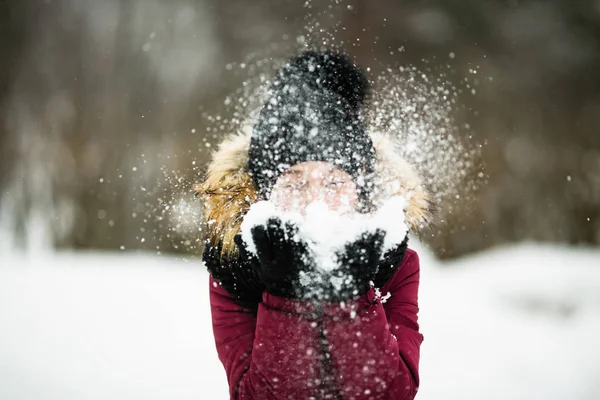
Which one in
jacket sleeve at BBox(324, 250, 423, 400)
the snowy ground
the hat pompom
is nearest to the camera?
jacket sleeve at BBox(324, 250, 423, 400)

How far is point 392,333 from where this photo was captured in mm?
691

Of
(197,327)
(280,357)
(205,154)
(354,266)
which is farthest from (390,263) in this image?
(197,327)

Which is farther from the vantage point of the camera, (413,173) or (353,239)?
(413,173)

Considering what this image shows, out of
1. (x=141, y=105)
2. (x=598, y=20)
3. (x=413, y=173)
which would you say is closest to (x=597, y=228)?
(x=598, y=20)

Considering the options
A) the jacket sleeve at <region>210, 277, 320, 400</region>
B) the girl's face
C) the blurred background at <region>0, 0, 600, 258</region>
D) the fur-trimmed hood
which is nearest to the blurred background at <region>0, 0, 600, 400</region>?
the blurred background at <region>0, 0, 600, 258</region>

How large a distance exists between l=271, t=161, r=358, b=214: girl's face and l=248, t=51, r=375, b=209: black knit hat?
1 centimetres

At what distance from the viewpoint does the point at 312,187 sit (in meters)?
0.69

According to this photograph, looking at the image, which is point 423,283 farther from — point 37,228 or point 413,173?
point 37,228

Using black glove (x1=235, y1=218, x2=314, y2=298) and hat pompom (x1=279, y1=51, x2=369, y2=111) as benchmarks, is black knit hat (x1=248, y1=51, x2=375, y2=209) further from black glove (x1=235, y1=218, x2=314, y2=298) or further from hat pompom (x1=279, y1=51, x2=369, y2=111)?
black glove (x1=235, y1=218, x2=314, y2=298)

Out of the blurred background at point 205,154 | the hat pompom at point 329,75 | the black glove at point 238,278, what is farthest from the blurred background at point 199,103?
the black glove at point 238,278

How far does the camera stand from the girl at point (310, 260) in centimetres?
62

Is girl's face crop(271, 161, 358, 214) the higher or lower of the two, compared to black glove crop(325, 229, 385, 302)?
higher

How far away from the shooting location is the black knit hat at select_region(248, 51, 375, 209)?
69 centimetres

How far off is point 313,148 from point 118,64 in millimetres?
1888
